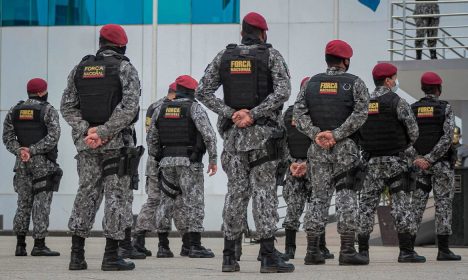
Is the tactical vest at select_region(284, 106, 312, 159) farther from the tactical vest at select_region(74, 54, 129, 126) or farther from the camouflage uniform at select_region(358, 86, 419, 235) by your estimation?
the tactical vest at select_region(74, 54, 129, 126)

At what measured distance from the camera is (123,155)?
10797mm

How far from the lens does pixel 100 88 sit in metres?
10.9

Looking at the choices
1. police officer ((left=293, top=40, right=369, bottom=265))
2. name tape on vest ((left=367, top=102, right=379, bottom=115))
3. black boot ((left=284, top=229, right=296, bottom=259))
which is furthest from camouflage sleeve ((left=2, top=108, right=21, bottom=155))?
name tape on vest ((left=367, top=102, right=379, bottom=115))

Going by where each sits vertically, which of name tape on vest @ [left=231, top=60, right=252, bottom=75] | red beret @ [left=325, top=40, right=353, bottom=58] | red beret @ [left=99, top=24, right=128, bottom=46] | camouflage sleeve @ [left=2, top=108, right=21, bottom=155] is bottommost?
camouflage sleeve @ [left=2, top=108, right=21, bottom=155]

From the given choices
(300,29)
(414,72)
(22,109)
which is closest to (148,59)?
(300,29)

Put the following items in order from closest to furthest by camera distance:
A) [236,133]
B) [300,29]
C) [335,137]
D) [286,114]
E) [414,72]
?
1. [236,133]
2. [335,137]
3. [286,114]
4. [414,72]
5. [300,29]

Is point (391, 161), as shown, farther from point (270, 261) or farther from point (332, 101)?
point (270, 261)

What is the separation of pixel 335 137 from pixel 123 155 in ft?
6.68

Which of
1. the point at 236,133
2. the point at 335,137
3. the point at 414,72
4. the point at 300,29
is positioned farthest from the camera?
the point at 300,29

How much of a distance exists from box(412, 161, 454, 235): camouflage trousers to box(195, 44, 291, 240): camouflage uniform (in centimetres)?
368

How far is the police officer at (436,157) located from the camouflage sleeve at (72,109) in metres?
4.25

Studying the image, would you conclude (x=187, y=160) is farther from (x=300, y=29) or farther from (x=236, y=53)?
(x=300, y=29)

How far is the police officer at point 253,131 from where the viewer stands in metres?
10.4

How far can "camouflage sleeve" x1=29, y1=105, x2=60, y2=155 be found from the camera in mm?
14430
